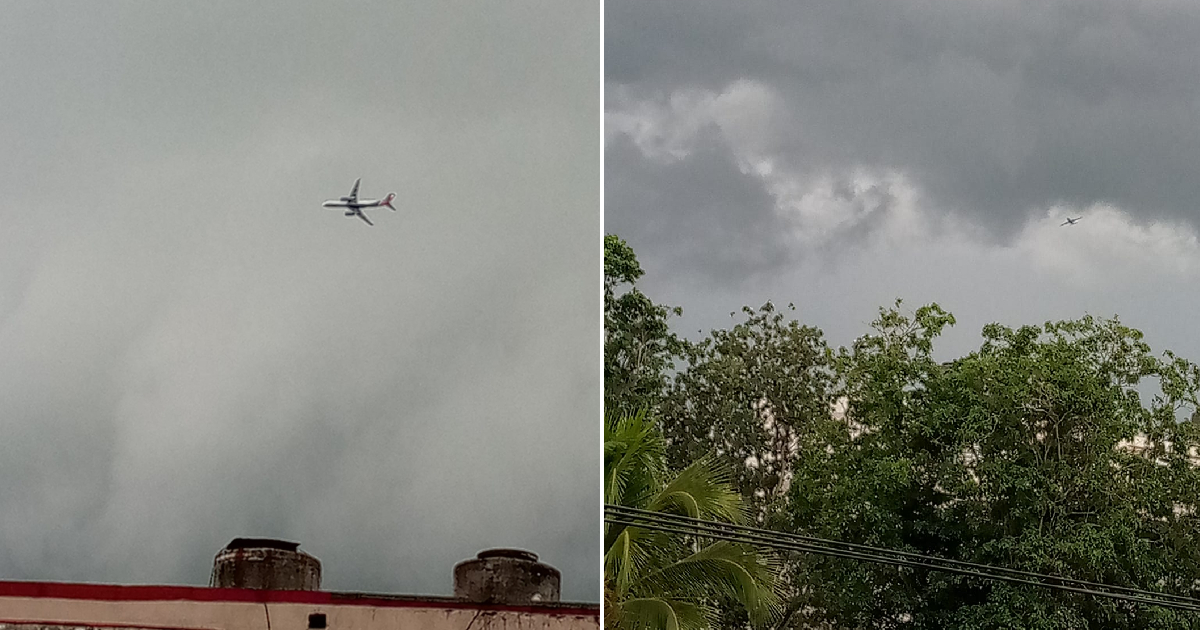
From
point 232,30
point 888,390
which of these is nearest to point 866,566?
point 888,390

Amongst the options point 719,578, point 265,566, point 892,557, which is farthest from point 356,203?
point 892,557

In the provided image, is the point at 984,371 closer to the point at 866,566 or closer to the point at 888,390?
the point at 888,390

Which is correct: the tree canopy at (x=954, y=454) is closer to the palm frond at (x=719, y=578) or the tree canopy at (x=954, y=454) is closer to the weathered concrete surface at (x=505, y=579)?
the palm frond at (x=719, y=578)

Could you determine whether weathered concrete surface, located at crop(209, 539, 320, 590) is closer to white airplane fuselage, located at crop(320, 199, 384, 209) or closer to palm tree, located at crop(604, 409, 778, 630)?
white airplane fuselage, located at crop(320, 199, 384, 209)

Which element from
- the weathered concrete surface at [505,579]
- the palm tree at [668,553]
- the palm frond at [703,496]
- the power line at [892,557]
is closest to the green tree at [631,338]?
the palm tree at [668,553]

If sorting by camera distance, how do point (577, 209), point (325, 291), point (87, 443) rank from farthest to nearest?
point (577, 209), point (325, 291), point (87, 443)

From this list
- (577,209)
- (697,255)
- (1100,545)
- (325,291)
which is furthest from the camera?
(697,255)

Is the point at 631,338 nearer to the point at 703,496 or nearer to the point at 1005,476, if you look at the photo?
the point at 703,496
